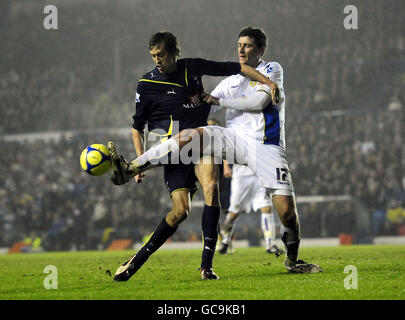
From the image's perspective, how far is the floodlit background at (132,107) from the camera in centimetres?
1671

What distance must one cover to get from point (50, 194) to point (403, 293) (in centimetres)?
1565

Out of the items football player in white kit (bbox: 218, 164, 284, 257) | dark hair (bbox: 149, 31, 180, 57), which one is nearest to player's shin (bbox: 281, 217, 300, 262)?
dark hair (bbox: 149, 31, 180, 57)

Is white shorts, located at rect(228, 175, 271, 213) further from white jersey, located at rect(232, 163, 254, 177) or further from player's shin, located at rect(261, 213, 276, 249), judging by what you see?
player's shin, located at rect(261, 213, 276, 249)

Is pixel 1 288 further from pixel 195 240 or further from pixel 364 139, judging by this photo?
pixel 364 139

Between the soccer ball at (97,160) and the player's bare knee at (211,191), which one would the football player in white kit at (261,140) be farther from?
the soccer ball at (97,160)

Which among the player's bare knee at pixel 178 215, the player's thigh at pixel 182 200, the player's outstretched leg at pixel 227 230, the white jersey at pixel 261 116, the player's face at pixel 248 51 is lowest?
the player's outstretched leg at pixel 227 230

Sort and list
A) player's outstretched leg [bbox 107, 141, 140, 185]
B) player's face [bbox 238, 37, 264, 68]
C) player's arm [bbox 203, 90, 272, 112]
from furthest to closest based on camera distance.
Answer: player's face [bbox 238, 37, 264, 68] < player's arm [bbox 203, 90, 272, 112] < player's outstretched leg [bbox 107, 141, 140, 185]

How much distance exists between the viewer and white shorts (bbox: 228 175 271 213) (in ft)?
33.1

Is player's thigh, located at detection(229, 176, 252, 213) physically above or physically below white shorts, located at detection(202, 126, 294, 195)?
below

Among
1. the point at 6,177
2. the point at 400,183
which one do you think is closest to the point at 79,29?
the point at 6,177

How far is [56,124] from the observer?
23.5m

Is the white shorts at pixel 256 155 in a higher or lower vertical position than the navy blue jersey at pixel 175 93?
lower

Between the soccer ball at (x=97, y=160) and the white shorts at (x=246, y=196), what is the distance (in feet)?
17.4

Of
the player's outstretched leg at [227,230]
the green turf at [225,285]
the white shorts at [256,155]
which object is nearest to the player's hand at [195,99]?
the white shorts at [256,155]
